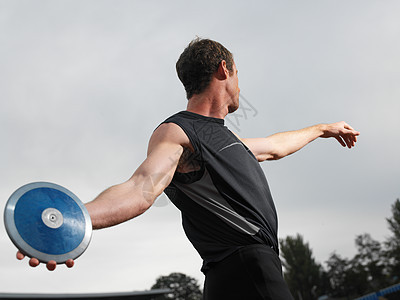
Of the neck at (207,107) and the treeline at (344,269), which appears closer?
the neck at (207,107)

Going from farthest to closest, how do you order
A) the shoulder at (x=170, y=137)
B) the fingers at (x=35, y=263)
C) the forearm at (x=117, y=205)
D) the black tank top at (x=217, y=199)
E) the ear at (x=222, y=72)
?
1. the ear at (x=222, y=72)
2. the black tank top at (x=217, y=199)
3. the shoulder at (x=170, y=137)
4. the forearm at (x=117, y=205)
5. the fingers at (x=35, y=263)

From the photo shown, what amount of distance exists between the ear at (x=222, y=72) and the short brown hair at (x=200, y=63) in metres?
0.02

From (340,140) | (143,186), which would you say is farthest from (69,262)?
(340,140)

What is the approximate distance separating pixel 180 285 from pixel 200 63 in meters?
77.1

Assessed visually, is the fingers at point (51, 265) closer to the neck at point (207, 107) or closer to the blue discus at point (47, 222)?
the blue discus at point (47, 222)

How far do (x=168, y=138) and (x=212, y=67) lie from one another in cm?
84

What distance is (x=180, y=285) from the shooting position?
7494 centimetres

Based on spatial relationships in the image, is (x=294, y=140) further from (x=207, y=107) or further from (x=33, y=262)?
(x=33, y=262)

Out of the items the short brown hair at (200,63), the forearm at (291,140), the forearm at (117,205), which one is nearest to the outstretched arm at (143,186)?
the forearm at (117,205)

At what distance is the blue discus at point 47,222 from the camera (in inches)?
48.4

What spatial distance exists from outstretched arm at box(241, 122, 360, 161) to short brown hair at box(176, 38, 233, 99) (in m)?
0.66

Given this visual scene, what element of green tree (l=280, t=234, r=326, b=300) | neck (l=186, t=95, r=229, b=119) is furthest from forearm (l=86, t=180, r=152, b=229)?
green tree (l=280, t=234, r=326, b=300)

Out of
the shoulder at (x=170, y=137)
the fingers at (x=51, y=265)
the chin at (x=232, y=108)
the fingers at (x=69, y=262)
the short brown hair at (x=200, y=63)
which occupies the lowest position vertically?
the fingers at (x=51, y=265)

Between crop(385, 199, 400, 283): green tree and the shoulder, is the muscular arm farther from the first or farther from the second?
crop(385, 199, 400, 283): green tree
